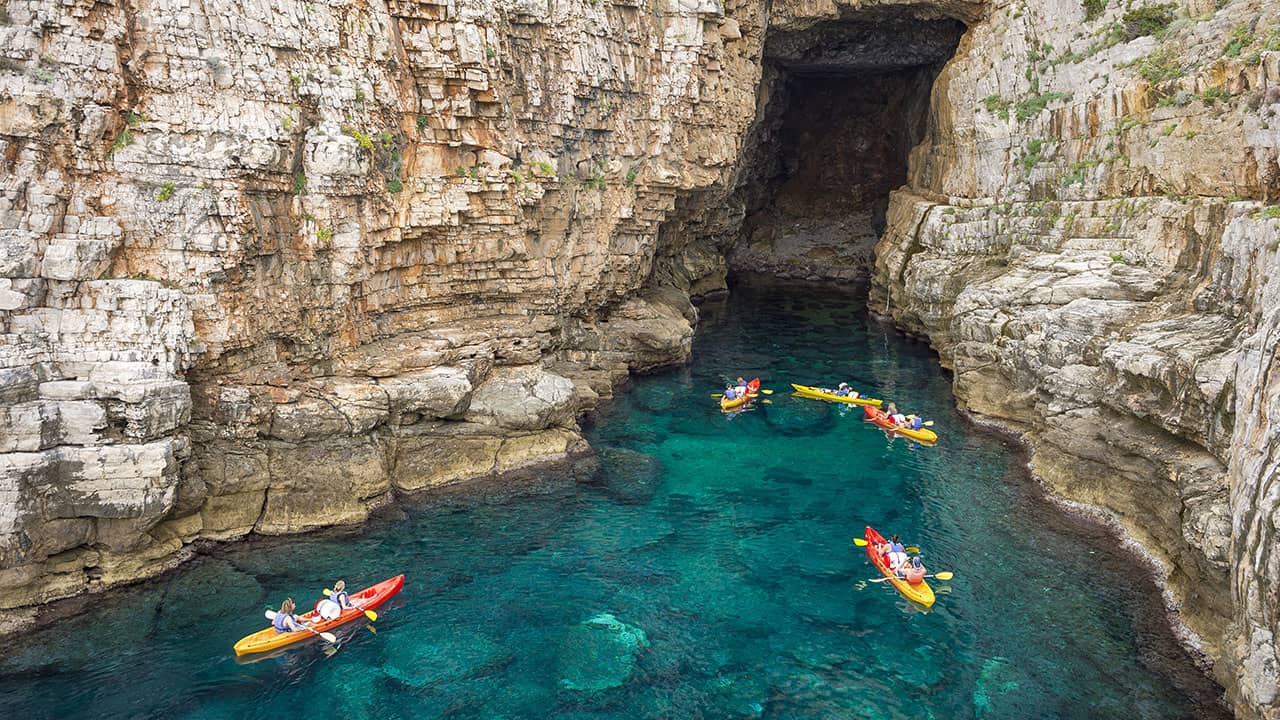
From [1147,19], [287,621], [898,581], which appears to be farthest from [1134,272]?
[287,621]

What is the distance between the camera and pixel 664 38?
34.9 m

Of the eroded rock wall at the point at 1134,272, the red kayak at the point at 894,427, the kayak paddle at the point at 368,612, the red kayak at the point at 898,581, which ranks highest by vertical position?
the eroded rock wall at the point at 1134,272

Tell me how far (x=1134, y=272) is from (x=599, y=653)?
20.3 meters

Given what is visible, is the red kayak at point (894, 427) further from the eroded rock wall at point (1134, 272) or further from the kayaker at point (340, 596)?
the kayaker at point (340, 596)

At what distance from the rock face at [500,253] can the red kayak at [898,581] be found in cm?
559

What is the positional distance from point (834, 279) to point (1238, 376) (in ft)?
146

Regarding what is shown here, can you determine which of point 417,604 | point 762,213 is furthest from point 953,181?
point 417,604

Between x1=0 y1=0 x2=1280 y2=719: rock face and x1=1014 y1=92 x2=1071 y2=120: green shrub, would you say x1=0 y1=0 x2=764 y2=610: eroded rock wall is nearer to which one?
x1=0 y1=0 x2=1280 y2=719: rock face

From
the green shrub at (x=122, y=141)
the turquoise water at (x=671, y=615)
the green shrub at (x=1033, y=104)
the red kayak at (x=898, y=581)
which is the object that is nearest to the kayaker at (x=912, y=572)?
the red kayak at (x=898, y=581)

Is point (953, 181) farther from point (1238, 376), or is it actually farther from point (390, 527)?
point (390, 527)

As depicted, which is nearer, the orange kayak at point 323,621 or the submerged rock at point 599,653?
the submerged rock at point 599,653

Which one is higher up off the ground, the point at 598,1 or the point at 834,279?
→ the point at 598,1

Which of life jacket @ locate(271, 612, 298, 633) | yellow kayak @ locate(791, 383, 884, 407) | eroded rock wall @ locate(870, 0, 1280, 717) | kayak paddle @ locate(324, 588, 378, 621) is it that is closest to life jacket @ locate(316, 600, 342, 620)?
kayak paddle @ locate(324, 588, 378, 621)

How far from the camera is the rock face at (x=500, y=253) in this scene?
2030 centimetres
